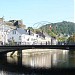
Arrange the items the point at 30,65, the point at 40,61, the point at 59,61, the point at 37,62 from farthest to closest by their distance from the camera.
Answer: the point at 40,61 < the point at 59,61 < the point at 37,62 < the point at 30,65

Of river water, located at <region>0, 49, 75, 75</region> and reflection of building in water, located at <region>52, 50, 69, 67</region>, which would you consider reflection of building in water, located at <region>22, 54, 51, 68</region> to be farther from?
reflection of building in water, located at <region>52, 50, 69, 67</region>

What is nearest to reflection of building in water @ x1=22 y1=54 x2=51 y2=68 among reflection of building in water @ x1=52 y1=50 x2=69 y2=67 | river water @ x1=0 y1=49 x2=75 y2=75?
river water @ x1=0 y1=49 x2=75 y2=75

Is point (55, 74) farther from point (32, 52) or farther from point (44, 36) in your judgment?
point (44, 36)

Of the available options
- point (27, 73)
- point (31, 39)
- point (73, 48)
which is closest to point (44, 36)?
point (31, 39)

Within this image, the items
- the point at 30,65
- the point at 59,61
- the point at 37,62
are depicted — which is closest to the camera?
the point at 30,65

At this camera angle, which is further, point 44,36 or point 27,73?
point 44,36

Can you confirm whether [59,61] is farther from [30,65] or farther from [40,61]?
[30,65]

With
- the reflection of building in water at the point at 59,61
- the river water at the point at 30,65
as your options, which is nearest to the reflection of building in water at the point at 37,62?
the river water at the point at 30,65

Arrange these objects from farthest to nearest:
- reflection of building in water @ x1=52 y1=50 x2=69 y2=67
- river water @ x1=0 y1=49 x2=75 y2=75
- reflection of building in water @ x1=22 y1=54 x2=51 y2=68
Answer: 1. reflection of building in water @ x1=22 y1=54 x2=51 y2=68
2. reflection of building in water @ x1=52 y1=50 x2=69 y2=67
3. river water @ x1=0 y1=49 x2=75 y2=75

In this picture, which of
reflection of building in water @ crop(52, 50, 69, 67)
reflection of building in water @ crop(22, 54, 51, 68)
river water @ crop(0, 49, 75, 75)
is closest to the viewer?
river water @ crop(0, 49, 75, 75)

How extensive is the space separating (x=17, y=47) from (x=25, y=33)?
6139 cm

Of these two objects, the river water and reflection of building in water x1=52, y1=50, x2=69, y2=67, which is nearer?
the river water

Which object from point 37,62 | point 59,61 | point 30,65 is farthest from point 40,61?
point 30,65

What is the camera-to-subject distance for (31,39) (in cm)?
Answer: 15500
